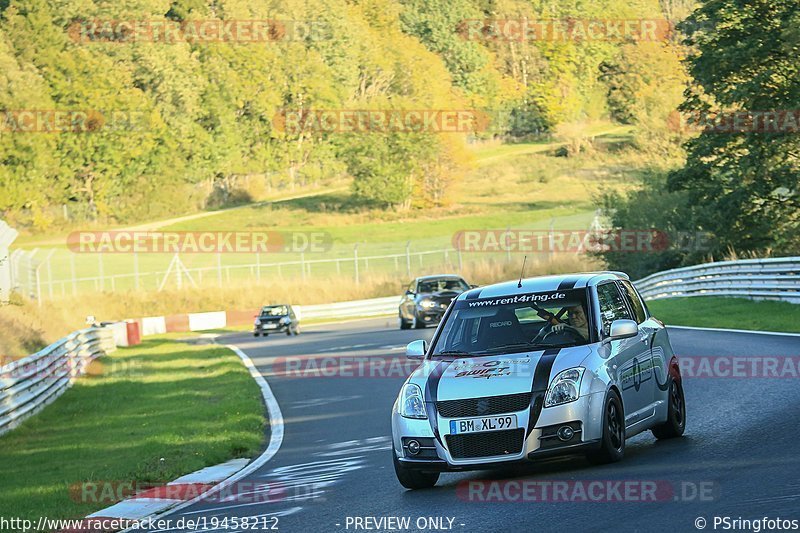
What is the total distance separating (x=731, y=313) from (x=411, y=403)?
21.7m

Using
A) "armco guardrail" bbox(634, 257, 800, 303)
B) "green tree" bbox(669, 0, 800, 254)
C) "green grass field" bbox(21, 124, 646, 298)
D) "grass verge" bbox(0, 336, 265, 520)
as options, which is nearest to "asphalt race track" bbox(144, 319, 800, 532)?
"grass verge" bbox(0, 336, 265, 520)

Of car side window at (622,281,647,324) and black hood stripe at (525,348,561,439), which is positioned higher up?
car side window at (622,281,647,324)

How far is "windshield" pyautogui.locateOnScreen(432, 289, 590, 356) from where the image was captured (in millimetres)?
10414

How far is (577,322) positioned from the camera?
34.7 ft

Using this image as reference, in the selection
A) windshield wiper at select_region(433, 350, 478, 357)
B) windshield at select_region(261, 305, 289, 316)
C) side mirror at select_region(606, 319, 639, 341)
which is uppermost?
side mirror at select_region(606, 319, 639, 341)

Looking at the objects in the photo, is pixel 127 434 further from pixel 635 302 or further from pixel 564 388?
pixel 564 388

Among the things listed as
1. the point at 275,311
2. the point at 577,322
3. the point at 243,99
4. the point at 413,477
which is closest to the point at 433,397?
the point at 413,477

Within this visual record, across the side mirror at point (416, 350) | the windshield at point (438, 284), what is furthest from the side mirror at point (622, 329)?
the windshield at point (438, 284)

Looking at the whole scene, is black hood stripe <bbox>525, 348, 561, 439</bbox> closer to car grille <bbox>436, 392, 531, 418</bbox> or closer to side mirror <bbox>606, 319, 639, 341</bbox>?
car grille <bbox>436, 392, 531, 418</bbox>

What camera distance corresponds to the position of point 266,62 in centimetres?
12925

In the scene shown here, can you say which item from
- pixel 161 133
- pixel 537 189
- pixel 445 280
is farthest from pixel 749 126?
pixel 161 133

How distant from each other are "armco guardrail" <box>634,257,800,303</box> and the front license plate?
19.1 metres

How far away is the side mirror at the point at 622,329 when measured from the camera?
10.3 m

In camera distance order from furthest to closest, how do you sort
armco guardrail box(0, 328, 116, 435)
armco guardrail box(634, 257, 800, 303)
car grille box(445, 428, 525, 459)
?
armco guardrail box(634, 257, 800, 303), armco guardrail box(0, 328, 116, 435), car grille box(445, 428, 525, 459)
